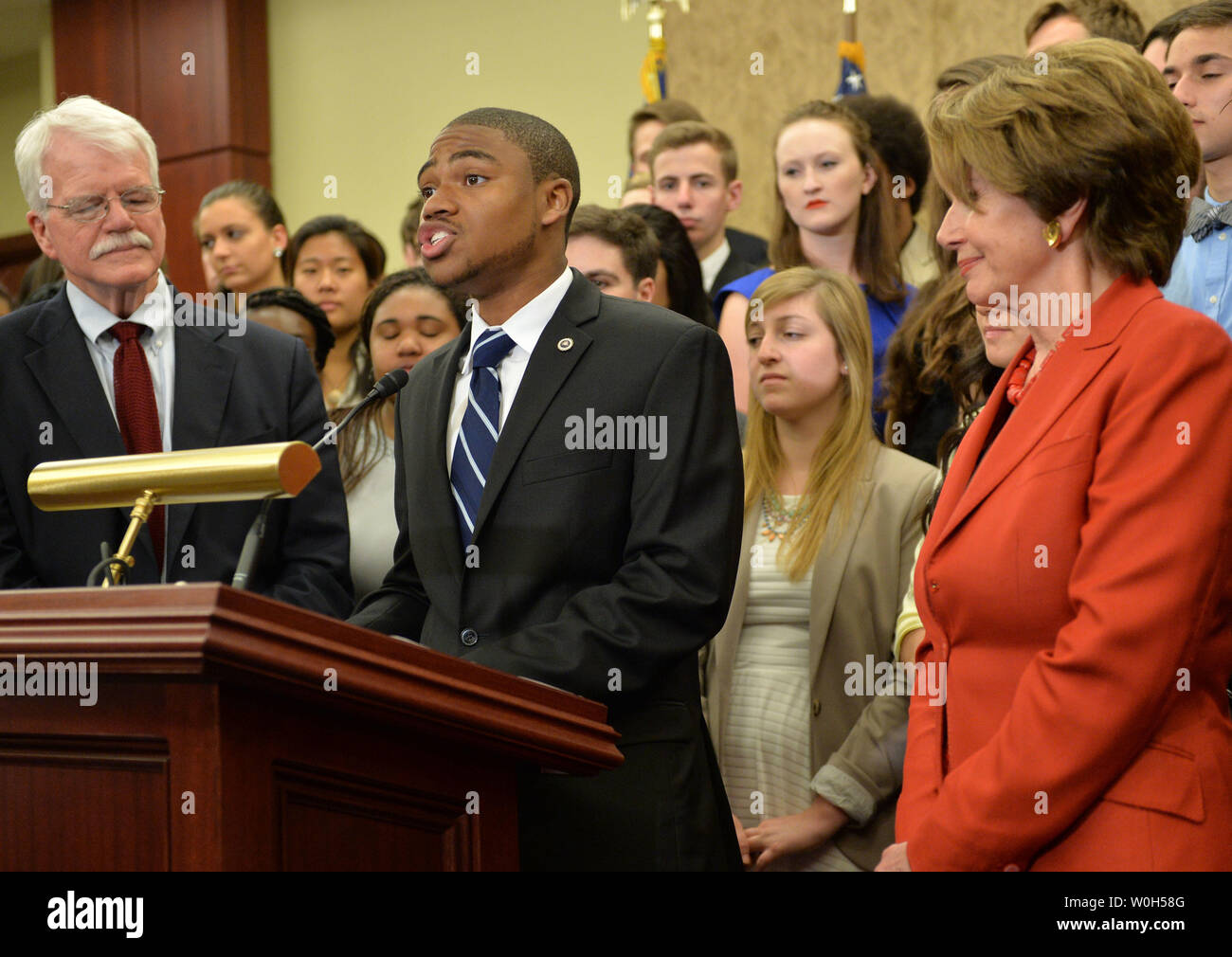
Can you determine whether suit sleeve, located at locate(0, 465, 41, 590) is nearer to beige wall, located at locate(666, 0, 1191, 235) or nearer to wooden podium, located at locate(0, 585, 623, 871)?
wooden podium, located at locate(0, 585, 623, 871)

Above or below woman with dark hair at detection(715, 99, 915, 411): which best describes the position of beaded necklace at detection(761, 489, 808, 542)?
below

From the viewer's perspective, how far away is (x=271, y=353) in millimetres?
2826

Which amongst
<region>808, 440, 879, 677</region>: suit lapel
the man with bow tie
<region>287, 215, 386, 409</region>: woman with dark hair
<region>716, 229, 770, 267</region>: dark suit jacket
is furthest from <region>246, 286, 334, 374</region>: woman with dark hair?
the man with bow tie

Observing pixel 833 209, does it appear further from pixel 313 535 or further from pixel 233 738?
pixel 233 738

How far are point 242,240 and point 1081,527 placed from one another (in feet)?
12.4

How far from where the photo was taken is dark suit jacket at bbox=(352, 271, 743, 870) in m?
2.04

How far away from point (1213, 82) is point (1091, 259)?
131 centimetres

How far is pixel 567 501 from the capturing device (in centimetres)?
215

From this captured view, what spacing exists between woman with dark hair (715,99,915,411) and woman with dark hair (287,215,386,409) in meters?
1.22

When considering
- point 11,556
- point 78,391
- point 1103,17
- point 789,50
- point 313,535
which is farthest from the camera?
point 789,50

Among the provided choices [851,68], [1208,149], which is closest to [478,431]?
[1208,149]
